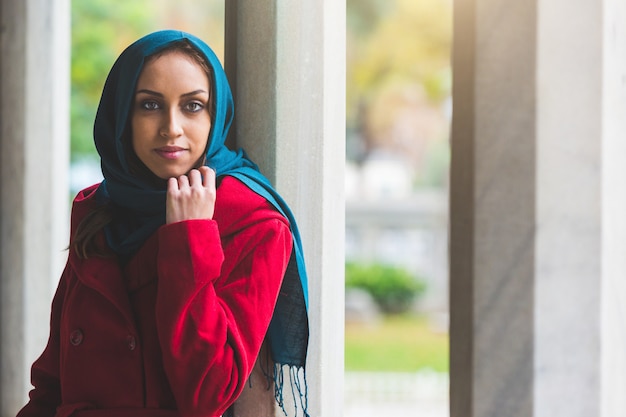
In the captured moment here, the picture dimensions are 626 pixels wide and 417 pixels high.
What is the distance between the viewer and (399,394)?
33.1 ft

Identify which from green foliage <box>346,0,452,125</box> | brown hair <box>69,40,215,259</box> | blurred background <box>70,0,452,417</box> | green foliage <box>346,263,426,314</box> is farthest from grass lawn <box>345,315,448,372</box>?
brown hair <box>69,40,215,259</box>

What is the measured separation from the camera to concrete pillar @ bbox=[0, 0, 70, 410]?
3572mm

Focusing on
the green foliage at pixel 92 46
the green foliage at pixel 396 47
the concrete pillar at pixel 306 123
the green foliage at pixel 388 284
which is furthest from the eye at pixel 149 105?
the green foliage at pixel 396 47

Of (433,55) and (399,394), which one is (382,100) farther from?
(399,394)

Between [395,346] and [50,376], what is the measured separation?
38.2 ft

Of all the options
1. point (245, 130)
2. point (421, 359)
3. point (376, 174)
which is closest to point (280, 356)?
point (245, 130)

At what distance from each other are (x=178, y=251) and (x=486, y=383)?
532mm

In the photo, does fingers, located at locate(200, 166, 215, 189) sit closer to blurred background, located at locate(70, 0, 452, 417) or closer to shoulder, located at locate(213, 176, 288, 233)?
shoulder, located at locate(213, 176, 288, 233)

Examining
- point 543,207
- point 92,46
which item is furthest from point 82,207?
point 92,46

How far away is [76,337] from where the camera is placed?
148cm

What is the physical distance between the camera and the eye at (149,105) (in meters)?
1.50

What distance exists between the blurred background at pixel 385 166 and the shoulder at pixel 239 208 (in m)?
8.27

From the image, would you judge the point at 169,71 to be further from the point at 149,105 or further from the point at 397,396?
the point at 397,396

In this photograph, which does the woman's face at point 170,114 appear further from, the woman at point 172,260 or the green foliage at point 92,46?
the green foliage at point 92,46
